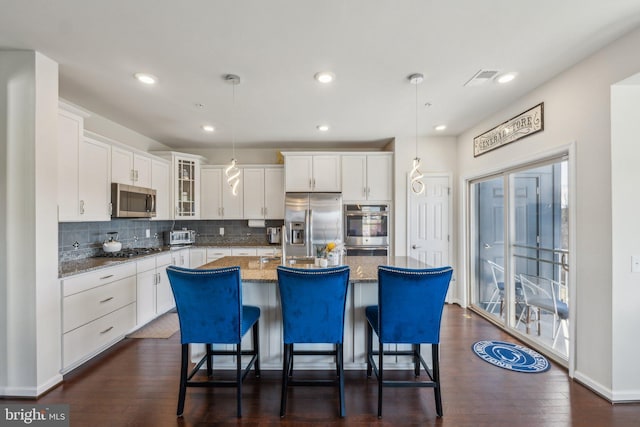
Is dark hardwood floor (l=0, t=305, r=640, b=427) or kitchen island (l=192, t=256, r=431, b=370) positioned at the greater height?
kitchen island (l=192, t=256, r=431, b=370)

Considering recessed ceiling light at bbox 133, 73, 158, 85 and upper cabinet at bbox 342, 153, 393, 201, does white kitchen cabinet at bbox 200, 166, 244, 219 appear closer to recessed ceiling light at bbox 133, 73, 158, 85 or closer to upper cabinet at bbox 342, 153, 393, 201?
upper cabinet at bbox 342, 153, 393, 201

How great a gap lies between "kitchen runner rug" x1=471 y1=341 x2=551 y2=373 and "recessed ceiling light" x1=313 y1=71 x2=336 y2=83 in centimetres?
310

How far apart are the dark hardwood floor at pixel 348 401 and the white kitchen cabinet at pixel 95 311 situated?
209 millimetres

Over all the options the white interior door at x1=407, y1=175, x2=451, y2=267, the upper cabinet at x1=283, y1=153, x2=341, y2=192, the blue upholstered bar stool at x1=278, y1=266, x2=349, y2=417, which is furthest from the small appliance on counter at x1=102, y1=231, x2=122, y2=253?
the white interior door at x1=407, y1=175, x2=451, y2=267

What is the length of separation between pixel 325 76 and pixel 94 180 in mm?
2741

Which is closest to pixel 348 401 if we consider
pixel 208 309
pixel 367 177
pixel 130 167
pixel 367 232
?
pixel 208 309

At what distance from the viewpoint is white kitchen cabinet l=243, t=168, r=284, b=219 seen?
16.3 feet

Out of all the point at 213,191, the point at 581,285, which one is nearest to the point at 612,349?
the point at 581,285

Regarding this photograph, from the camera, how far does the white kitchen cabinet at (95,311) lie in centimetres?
248

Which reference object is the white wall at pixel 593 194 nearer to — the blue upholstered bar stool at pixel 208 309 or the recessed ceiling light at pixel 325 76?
the recessed ceiling light at pixel 325 76

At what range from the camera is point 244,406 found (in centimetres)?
213

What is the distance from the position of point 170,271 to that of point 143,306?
82.4 inches

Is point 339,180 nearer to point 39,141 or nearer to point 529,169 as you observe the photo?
point 529,169

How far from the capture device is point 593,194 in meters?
2.24
